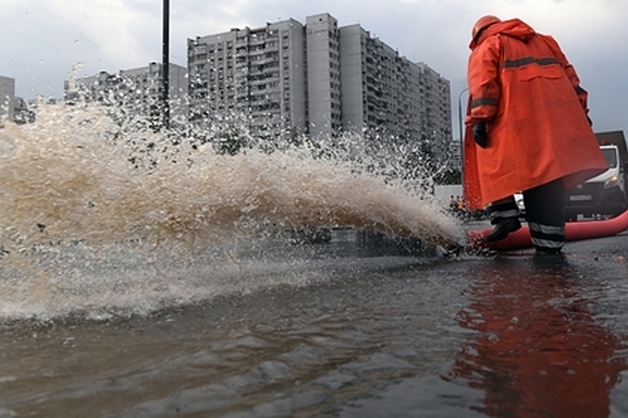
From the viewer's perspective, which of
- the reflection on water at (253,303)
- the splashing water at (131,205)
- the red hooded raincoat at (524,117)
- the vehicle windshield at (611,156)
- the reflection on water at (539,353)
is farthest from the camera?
the vehicle windshield at (611,156)

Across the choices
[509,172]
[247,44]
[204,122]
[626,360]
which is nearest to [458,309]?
[626,360]

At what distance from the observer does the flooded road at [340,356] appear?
4.51 feet

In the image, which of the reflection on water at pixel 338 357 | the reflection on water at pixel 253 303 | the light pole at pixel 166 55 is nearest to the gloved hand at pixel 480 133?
the reflection on water at pixel 253 303

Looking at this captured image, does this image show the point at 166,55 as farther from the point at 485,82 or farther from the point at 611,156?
the point at 611,156

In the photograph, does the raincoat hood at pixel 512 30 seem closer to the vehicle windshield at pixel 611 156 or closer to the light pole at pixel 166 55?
the light pole at pixel 166 55

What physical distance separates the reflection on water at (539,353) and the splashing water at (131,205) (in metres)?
1.56

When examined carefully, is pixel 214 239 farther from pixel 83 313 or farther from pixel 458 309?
pixel 458 309

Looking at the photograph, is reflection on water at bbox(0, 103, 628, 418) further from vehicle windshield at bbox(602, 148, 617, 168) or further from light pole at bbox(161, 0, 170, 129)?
vehicle windshield at bbox(602, 148, 617, 168)

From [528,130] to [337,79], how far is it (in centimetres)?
6348

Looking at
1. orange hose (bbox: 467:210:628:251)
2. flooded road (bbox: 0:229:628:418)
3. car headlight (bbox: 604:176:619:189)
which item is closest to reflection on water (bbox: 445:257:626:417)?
flooded road (bbox: 0:229:628:418)

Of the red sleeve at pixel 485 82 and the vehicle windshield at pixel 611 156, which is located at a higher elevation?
the vehicle windshield at pixel 611 156

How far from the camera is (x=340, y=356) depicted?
1784 mm

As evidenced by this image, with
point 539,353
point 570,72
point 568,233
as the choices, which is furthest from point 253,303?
point 568,233

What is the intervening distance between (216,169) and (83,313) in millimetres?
1300
